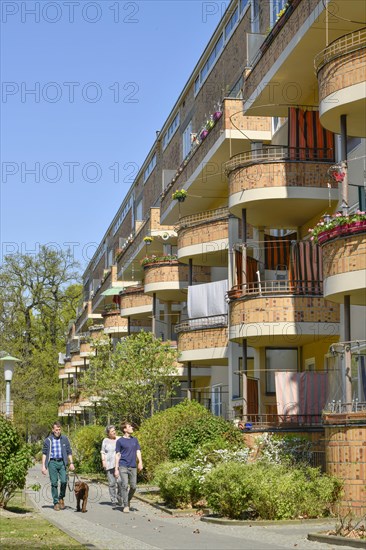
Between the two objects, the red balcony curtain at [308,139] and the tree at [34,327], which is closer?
the red balcony curtain at [308,139]

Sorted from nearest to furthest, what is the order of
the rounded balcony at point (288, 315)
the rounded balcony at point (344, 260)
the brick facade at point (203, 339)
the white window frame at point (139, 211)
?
the rounded balcony at point (344, 260), the rounded balcony at point (288, 315), the brick facade at point (203, 339), the white window frame at point (139, 211)

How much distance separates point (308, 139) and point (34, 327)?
58.2 meters

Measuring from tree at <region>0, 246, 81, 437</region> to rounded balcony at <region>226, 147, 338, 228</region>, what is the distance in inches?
1876

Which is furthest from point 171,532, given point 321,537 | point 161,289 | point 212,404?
point 161,289

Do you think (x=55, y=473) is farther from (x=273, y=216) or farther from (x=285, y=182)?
(x=273, y=216)

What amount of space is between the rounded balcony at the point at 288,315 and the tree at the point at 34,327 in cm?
Answer: 4767

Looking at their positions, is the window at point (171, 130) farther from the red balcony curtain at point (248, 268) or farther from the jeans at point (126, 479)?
the jeans at point (126, 479)

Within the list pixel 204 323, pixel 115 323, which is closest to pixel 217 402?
pixel 204 323

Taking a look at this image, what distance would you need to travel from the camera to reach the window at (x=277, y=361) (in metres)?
31.7

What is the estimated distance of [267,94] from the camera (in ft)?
93.1

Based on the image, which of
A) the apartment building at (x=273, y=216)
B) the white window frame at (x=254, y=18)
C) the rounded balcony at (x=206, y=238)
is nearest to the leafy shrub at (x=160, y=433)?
the apartment building at (x=273, y=216)

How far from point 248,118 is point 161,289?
11725 millimetres

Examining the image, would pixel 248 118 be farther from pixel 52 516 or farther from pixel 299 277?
pixel 52 516

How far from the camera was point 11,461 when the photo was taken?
849 inches
